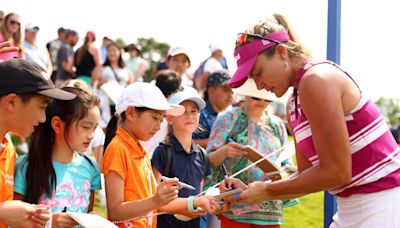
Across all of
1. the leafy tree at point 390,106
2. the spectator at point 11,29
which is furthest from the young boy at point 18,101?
the leafy tree at point 390,106

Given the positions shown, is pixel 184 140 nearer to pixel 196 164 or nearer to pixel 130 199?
pixel 196 164

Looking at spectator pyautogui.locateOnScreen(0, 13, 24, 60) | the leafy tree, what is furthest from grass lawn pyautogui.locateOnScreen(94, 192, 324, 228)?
the leafy tree

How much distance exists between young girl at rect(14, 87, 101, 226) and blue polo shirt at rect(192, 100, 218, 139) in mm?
2075

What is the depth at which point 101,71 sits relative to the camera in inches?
398

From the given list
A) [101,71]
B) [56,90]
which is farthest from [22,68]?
[101,71]

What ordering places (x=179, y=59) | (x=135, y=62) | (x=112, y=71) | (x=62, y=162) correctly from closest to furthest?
1. (x=62, y=162)
2. (x=179, y=59)
3. (x=112, y=71)
4. (x=135, y=62)

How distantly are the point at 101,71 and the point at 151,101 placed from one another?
633 cm

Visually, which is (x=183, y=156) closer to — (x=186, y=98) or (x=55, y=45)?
(x=186, y=98)

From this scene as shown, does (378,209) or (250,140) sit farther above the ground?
(378,209)

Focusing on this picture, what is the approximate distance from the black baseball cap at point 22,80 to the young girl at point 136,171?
630 millimetres

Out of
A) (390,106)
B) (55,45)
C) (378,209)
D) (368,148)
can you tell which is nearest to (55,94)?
(368,148)

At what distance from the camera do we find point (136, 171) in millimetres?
3770

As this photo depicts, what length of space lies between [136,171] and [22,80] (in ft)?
2.95

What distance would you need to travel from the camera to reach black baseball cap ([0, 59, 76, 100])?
10.4ft
